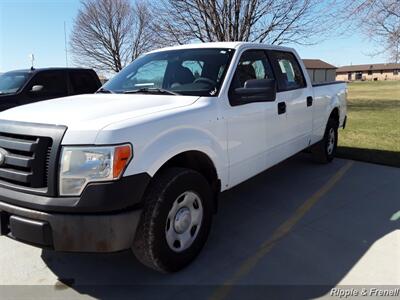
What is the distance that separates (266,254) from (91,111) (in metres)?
2.02

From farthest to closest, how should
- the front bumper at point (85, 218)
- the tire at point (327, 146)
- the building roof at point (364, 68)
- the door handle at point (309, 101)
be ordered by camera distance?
the building roof at point (364, 68)
the tire at point (327, 146)
the door handle at point (309, 101)
the front bumper at point (85, 218)

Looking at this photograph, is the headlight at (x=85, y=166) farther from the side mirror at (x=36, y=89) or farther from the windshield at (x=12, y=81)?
A: the windshield at (x=12, y=81)

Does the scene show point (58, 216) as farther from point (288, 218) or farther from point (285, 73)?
point (285, 73)

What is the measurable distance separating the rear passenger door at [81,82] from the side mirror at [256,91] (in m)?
6.21

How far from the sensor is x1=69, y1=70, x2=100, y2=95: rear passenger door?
30.1 feet

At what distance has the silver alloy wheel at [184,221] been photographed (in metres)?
3.25

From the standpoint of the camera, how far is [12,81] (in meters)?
8.83

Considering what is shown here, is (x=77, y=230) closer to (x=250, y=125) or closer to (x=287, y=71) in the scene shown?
(x=250, y=125)

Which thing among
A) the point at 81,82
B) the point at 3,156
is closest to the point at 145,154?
the point at 3,156

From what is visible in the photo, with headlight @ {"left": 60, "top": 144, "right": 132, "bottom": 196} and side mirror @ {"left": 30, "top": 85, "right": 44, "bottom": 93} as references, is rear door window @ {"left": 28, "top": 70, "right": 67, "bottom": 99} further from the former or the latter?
headlight @ {"left": 60, "top": 144, "right": 132, "bottom": 196}

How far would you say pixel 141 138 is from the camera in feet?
9.49

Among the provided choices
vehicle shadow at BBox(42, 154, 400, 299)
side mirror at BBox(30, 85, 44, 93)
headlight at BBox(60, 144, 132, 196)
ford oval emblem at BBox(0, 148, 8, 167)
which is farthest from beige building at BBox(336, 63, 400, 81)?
ford oval emblem at BBox(0, 148, 8, 167)

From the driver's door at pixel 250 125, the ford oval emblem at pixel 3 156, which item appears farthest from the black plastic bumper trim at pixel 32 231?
the driver's door at pixel 250 125

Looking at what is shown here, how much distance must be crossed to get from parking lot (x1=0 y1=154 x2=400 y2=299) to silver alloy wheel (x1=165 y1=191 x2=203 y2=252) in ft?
0.82
